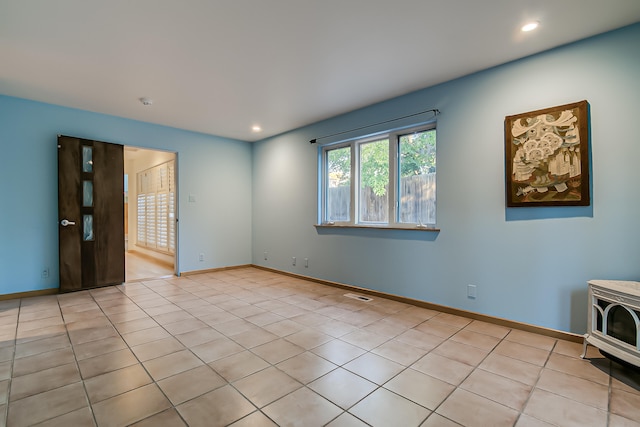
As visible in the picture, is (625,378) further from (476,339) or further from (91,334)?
(91,334)

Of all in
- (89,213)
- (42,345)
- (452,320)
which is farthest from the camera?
(89,213)

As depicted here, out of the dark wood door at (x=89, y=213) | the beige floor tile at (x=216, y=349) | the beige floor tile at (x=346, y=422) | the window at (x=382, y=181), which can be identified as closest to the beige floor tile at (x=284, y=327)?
the beige floor tile at (x=216, y=349)

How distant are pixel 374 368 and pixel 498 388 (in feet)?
2.62

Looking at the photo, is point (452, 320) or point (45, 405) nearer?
point (45, 405)

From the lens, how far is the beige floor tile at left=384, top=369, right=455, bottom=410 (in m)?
1.80

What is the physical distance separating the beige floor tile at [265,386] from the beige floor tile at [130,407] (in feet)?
1.48

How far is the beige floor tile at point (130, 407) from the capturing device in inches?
63.7

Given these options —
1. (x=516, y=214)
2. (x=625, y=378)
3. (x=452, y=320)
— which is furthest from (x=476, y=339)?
(x=516, y=214)

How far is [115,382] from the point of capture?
6.47 ft

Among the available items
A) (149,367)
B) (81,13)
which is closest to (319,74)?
(81,13)

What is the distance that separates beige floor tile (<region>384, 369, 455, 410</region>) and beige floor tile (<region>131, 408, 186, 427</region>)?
1.25 metres

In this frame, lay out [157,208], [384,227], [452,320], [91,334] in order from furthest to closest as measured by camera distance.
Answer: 1. [157,208]
2. [384,227]
3. [452,320]
4. [91,334]

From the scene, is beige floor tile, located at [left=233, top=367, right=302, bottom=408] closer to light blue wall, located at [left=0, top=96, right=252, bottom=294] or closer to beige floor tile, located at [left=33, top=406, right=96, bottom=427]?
beige floor tile, located at [left=33, top=406, right=96, bottom=427]

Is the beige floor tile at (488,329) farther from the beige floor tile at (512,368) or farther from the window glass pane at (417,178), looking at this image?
the window glass pane at (417,178)
